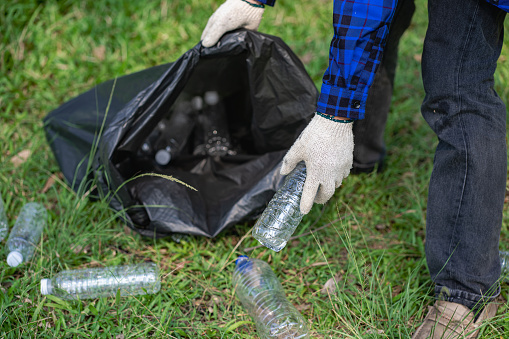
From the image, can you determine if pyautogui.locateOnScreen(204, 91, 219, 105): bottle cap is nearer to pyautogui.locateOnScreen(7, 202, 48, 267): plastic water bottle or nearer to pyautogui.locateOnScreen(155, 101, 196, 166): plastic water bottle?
pyautogui.locateOnScreen(155, 101, 196, 166): plastic water bottle

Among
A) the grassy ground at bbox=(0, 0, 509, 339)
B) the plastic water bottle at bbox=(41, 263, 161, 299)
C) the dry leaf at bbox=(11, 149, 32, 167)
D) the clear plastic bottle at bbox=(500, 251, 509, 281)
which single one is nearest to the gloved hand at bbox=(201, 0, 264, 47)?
the grassy ground at bbox=(0, 0, 509, 339)

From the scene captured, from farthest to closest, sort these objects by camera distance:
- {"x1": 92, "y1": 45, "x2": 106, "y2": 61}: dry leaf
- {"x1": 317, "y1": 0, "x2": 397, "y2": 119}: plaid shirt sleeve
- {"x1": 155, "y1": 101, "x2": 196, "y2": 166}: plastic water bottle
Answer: {"x1": 92, "y1": 45, "x2": 106, "y2": 61}: dry leaf < {"x1": 155, "y1": 101, "x2": 196, "y2": 166}: plastic water bottle < {"x1": 317, "y1": 0, "x2": 397, "y2": 119}: plaid shirt sleeve

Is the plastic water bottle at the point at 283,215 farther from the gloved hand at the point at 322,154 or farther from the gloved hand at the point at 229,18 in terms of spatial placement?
the gloved hand at the point at 229,18

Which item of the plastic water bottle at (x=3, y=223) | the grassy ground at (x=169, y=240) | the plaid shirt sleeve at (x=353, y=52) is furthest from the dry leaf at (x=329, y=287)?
the plastic water bottle at (x=3, y=223)

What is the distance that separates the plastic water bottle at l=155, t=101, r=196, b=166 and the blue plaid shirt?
3.52ft

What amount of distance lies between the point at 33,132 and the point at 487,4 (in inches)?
85.1

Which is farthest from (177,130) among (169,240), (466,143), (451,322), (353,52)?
(451,322)

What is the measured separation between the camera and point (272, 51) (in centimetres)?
182

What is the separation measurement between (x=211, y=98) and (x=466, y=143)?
1.29 m

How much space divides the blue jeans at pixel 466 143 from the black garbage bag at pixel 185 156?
0.59 m

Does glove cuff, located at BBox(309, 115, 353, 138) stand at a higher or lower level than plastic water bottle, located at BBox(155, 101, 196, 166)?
higher

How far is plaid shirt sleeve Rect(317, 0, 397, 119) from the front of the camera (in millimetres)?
1273

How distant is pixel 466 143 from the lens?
4.54ft

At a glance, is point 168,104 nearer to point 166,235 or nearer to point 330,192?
point 166,235
